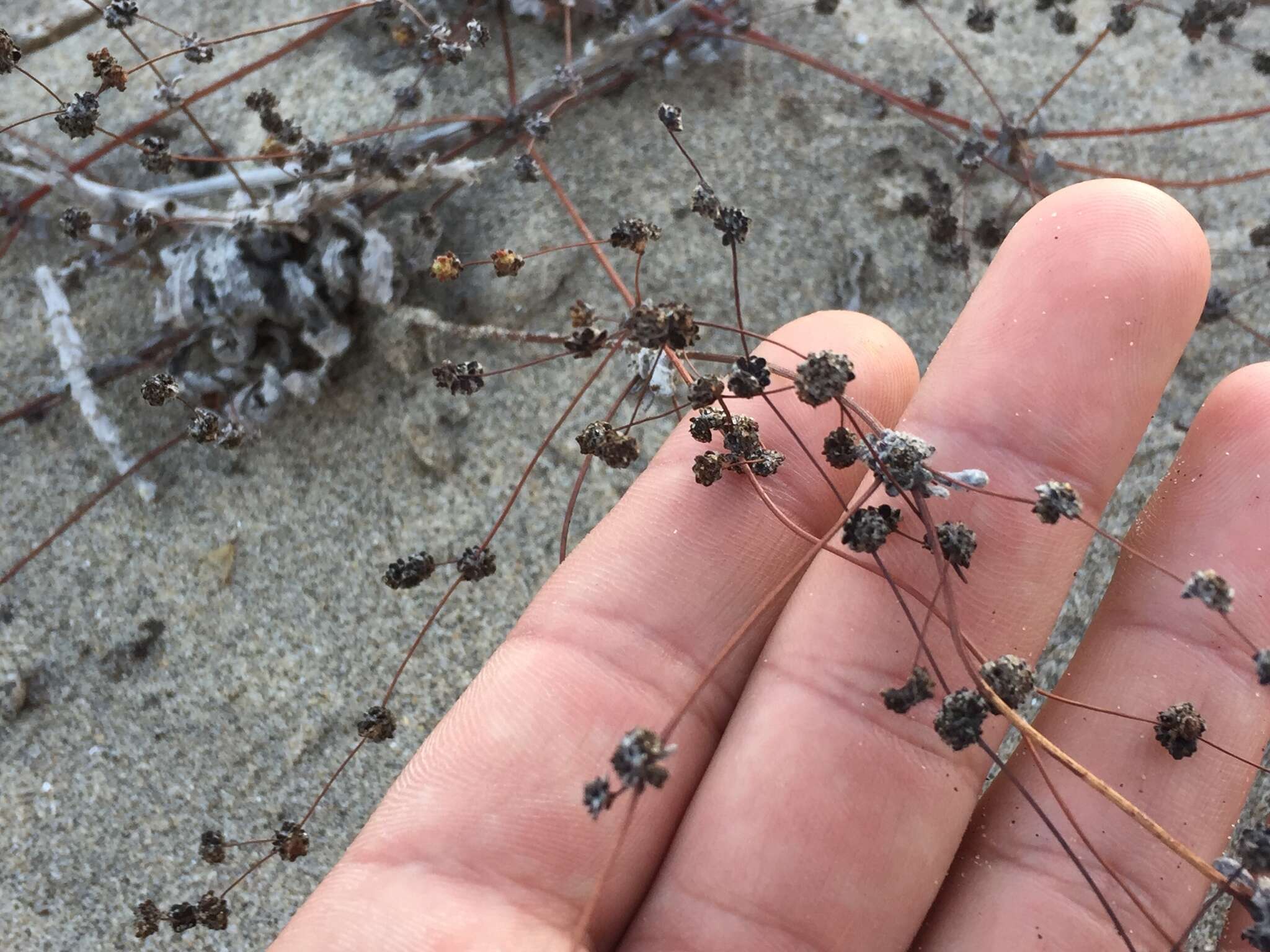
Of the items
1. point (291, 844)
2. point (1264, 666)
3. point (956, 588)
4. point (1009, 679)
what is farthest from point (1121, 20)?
point (291, 844)

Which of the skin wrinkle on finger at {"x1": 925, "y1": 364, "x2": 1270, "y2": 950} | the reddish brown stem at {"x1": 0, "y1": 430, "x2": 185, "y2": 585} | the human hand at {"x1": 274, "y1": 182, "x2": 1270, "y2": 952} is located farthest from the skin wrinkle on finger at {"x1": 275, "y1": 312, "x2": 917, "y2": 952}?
the reddish brown stem at {"x1": 0, "y1": 430, "x2": 185, "y2": 585}

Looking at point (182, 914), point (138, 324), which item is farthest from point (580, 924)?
point (138, 324)

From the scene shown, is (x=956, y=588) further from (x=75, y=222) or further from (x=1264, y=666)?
(x=75, y=222)

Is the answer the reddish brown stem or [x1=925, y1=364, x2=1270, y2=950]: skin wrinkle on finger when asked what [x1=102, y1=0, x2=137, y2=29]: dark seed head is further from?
[x1=925, y1=364, x2=1270, y2=950]: skin wrinkle on finger

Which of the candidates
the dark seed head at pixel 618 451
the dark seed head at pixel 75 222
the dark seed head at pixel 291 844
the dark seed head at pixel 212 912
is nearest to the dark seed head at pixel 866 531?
the dark seed head at pixel 618 451

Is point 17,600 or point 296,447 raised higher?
point 296,447

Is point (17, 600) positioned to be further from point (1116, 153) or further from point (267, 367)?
point (1116, 153)
